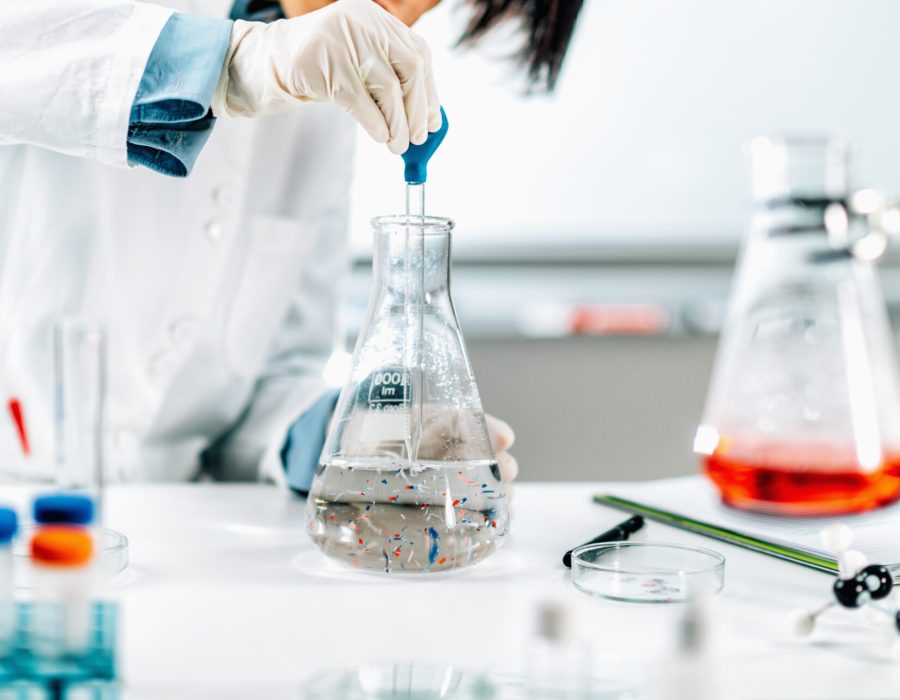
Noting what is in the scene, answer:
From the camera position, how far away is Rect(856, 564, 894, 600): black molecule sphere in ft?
1.96

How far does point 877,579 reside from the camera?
60 cm

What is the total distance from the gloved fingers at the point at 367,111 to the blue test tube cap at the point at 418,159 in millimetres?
35

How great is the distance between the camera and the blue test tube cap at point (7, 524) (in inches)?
16.3

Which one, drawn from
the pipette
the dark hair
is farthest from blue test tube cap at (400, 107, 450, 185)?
the dark hair

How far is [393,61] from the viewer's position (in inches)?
29.3

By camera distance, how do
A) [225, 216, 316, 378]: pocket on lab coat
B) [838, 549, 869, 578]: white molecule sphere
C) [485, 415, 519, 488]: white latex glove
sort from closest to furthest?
1. [838, 549, 869, 578]: white molecule sphere
2. [485, 415, 519, 488]: white latex glove
3. [225, 216, 316, 378]: pocket on lab coat

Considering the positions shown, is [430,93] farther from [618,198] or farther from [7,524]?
[618,198]

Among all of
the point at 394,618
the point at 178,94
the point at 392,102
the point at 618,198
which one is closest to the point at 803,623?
the point at 394,618

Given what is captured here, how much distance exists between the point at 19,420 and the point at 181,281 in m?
0.23

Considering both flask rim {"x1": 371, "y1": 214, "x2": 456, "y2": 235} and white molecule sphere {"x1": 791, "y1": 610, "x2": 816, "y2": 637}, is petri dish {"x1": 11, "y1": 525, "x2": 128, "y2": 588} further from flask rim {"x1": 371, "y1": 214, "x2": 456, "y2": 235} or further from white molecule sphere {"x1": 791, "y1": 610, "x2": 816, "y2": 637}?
white molecule sphere {"x1": 791, "y1": 610, "x2": 816, "y2": 637}

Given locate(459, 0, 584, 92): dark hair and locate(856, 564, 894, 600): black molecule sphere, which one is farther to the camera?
locate(459, 0, 584, 92): dark hair

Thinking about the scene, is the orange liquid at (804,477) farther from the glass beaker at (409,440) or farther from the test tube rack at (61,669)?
the test tube rack at (61,669)

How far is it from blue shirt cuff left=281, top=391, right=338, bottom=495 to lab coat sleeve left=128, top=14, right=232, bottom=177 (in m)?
0.31

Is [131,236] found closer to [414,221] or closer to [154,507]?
[154,507]
